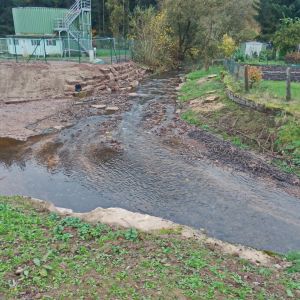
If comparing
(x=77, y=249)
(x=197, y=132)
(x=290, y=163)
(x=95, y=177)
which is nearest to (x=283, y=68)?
(x=197, y=132)

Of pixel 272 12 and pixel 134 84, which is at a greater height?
pixel 272 12

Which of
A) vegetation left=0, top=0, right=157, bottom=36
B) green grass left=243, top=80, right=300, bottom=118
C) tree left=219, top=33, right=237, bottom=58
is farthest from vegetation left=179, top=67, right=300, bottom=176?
vegetation left=0, top=0, right=157, bottom=36

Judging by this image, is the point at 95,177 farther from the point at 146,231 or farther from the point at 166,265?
the point at 166,265

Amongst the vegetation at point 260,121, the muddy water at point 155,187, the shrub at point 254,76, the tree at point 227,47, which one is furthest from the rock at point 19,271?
the tree at point 227,47

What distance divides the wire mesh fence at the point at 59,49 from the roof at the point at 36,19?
1726 mm

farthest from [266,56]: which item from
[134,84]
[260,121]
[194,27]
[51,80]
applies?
[260,121]

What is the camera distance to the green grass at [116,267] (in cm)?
544

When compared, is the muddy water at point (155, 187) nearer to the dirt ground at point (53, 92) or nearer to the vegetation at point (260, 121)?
the vegetation at point (260, 121)

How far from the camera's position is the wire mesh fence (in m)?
32.0

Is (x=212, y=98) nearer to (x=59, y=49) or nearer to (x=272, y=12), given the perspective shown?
(x=59, y=49)

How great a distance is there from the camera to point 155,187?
1182cm

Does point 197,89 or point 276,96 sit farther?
point 197,89

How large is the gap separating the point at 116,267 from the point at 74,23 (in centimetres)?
→ 3531

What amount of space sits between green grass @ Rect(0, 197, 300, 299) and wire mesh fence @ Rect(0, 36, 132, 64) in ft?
84.2
